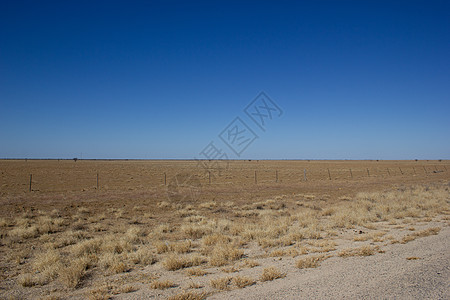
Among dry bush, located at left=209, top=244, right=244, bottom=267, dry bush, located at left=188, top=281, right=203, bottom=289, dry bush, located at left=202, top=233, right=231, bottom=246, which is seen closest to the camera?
dry bush, located at left=188, top=281, right=203, bottom=289

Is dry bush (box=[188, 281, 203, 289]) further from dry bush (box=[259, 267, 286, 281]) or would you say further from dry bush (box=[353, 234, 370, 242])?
dry bush (box=[353, 234, 370, 242])

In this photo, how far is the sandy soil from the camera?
16.1 ft

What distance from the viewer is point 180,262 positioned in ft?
24.5

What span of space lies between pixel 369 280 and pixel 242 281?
2.56 m

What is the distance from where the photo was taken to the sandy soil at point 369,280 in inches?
193

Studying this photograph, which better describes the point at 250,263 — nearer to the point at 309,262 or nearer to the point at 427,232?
the point at 309,262

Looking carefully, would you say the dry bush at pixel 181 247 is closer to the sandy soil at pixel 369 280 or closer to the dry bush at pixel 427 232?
the sandy soil at pixel 369 280

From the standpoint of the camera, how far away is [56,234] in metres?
11.9

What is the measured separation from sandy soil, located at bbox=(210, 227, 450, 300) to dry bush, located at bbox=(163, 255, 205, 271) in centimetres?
235

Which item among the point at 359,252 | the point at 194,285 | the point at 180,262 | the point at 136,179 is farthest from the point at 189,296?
the point at 136,179

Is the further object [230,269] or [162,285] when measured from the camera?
[230,269]

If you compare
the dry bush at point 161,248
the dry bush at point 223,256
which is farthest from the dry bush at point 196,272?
the dry bush at point 161,248

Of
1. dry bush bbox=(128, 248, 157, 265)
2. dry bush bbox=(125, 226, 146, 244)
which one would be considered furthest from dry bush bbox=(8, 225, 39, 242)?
dry bush bbox=(128, 248, 157, 265)

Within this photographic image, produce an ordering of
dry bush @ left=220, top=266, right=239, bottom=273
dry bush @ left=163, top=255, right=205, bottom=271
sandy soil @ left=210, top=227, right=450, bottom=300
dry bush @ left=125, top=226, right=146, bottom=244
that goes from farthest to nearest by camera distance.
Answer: dry bush @ left=125, top=226, right=146, bottom=244, dry bush @ left=163, top=255, right=205, bottom=271, dry bush @ left=220, top=266, right=239, bottom=273, sandy soil @ left=210, top=227, right=450, bottom=300
